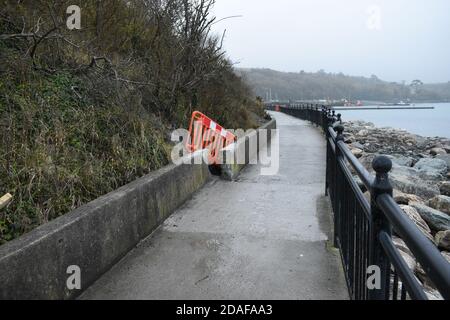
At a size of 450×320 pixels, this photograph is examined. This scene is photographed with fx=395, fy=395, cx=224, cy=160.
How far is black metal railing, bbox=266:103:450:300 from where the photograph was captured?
1.41 meters

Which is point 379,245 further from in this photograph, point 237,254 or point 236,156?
point 236,156

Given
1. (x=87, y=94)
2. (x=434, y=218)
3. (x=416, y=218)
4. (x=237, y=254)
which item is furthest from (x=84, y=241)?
(x=434, y=218)

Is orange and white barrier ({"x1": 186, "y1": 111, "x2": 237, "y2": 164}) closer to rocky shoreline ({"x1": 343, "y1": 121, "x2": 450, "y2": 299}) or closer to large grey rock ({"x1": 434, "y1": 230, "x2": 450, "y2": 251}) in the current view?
rocky shoreline ({"x1": 343, "y1": 121, "x2": 450, "y2": 299})

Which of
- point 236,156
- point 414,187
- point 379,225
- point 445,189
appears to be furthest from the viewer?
point 445,189

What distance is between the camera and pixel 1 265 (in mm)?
2520

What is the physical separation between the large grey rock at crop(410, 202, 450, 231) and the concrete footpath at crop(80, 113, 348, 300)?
5.62 feet

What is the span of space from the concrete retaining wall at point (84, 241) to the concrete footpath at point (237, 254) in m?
0.19

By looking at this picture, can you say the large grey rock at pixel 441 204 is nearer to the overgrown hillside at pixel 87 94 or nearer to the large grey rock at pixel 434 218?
the large grey rock at pixel 434 218

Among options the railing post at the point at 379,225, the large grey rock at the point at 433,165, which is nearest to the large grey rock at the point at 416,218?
the railing post at the point at 379,225

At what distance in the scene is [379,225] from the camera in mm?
2236

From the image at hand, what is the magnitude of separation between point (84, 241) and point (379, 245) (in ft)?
7.86

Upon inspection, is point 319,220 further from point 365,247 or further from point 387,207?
point 387,207
